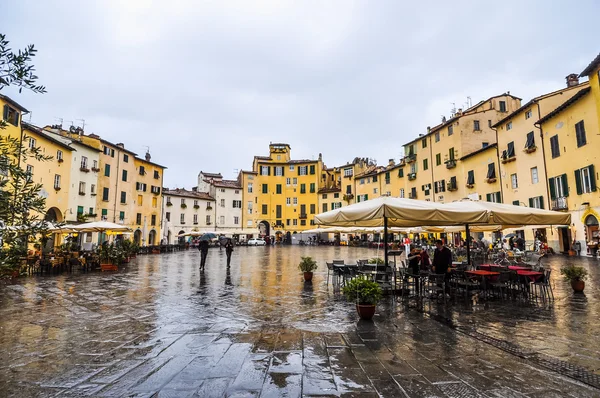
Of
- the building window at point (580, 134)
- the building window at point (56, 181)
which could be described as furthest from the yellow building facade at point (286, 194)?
the building window at point (580, 134)

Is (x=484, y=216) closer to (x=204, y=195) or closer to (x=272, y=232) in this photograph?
(x=204, y=195)

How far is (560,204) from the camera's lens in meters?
21.4

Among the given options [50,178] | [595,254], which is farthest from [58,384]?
[50,178]

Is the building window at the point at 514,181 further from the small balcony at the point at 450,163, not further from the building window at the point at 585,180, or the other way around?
the small balcony at the point at 450,163

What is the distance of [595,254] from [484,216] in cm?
1755

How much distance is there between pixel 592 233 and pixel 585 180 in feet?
10.6

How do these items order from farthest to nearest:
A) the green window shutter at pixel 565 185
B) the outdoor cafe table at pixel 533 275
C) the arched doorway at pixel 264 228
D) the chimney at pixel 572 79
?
the arched doorway at pixel 264 228 < the chimney at pixel 572 79 < the green window shutter at pixel 565 185 < the outdoor cafe table at pixel 533 275

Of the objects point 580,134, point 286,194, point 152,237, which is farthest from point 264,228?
point 580,134

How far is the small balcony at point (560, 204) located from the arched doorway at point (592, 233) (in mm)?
1570

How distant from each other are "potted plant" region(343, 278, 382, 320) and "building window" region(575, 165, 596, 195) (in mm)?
19819

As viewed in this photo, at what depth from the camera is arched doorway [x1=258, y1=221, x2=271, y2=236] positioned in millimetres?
59206

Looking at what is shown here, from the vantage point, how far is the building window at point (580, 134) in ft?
62.9

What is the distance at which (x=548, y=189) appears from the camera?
2273 centimetres

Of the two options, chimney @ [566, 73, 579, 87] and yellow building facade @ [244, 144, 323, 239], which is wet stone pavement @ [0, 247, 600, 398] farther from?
yellow building facade @ [244, 144, 323, 239]
